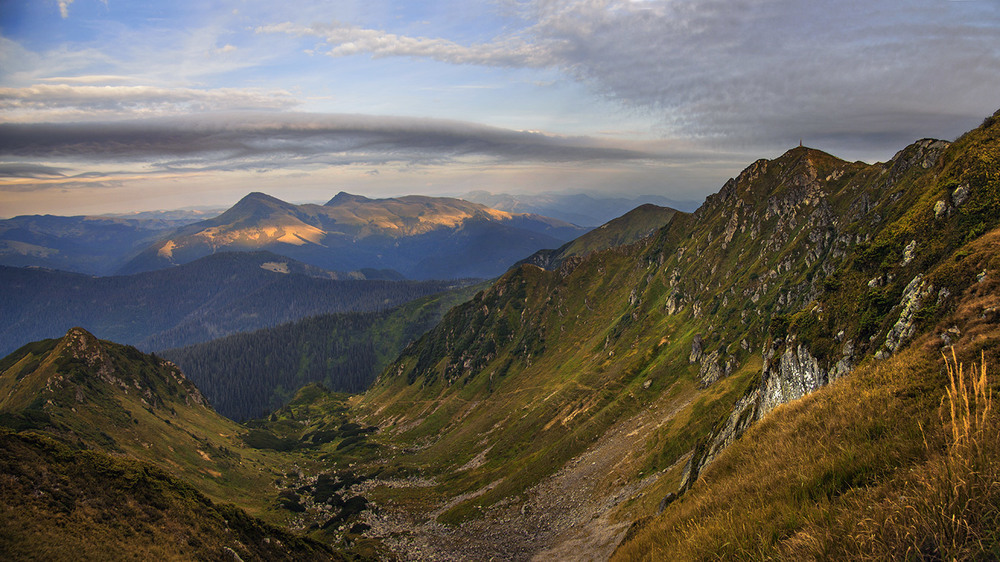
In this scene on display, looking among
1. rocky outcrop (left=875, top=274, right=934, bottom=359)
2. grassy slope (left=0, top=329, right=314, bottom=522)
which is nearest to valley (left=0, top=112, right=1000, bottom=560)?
rocky outcrop (left=875, top=274, right=934, bottom=359)

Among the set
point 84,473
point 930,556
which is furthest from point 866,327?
point 84,473

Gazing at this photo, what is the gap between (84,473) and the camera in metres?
34.5

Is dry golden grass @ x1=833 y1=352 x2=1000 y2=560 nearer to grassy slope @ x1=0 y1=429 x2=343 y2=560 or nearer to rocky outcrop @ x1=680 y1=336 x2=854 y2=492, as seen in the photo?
rocky outcrop @ x1=680 y1=336 x2=854 y2=492

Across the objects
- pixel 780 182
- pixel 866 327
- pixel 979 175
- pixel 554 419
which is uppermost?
pixel 780 182

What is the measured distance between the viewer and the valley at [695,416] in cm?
995

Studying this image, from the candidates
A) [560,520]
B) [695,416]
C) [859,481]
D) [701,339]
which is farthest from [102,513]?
[701,339]

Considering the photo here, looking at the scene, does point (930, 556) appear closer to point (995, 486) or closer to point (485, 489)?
point (995, 486)

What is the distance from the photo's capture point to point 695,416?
78625 mm

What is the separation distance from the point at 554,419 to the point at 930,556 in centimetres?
12114

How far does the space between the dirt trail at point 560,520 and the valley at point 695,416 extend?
0.57m

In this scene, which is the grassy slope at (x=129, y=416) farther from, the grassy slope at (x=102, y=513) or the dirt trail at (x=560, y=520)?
the grassy slope at (x=102, y=513)

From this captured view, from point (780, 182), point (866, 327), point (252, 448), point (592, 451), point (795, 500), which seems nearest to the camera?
point (795, 500)

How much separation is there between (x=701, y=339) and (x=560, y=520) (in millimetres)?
52581

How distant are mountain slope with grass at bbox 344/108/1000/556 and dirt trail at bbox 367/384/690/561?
1.84ft
